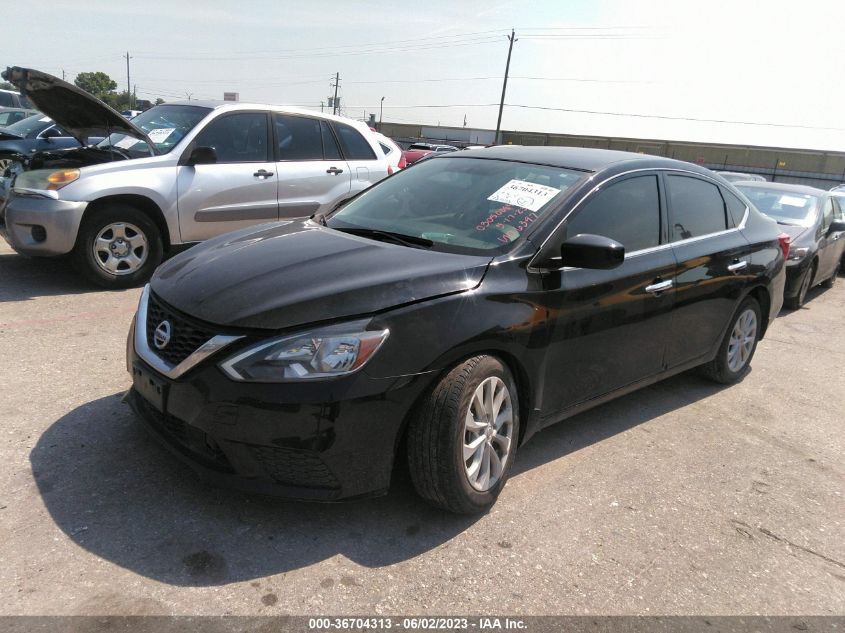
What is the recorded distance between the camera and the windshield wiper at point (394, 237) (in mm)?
3244

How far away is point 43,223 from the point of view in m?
5.56

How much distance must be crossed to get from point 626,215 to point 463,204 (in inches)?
37.1

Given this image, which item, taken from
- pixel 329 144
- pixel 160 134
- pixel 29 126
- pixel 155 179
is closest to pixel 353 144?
pixel 329 144

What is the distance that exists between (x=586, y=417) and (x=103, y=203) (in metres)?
4.52

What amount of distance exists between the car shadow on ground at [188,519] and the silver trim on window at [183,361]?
57 cm

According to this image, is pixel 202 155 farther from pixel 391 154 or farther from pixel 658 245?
pixel 658 245

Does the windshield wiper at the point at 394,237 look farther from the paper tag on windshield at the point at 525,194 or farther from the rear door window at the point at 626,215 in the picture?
the rear door window at the point at 626,215

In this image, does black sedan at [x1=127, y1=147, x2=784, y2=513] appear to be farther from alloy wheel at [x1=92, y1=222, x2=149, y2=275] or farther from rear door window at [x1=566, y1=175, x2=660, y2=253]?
alloy wheel at [x1=92, y1=222, x2=149, y2=275]

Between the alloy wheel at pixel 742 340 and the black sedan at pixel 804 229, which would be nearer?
the alloy wheel at pixel 742 340

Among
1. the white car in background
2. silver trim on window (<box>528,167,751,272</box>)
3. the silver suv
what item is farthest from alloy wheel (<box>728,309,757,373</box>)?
the white car in background

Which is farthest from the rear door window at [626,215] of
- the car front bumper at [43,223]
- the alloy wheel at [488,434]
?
the car front bumper at [43,223]

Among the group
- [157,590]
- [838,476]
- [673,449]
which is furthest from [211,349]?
[838,476]

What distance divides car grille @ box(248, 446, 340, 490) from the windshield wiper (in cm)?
119

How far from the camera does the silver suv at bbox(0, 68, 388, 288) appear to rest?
5656mm
